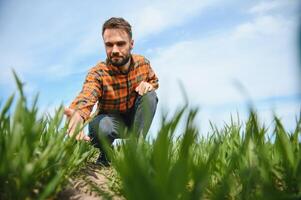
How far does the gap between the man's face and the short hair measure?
0.19ft

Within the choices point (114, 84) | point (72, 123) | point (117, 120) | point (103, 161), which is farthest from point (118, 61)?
point (72, 123)

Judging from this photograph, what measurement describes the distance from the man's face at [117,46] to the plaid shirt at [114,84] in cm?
8

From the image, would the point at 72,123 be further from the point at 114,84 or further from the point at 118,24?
the point at 118,24

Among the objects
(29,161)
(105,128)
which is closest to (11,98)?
(29,161)

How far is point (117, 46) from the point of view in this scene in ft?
10.6

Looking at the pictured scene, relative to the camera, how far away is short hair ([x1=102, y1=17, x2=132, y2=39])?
3330mm

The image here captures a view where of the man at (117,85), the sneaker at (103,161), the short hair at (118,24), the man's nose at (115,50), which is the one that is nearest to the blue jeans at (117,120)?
the man at (117,85)

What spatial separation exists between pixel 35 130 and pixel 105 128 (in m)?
1.65

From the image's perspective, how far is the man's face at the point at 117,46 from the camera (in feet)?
10.4

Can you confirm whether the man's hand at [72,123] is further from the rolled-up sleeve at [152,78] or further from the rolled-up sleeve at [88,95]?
the rolled-up sleeve at [152,78]

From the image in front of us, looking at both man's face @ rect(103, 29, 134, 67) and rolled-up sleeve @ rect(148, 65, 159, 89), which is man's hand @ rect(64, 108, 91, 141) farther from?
rolled-up sleeve @ rect(148, 65, 159, 89)

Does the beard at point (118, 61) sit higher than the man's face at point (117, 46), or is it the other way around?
the man's face at point (117, 46)

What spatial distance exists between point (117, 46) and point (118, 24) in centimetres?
24

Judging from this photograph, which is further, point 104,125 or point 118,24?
point 118,24
